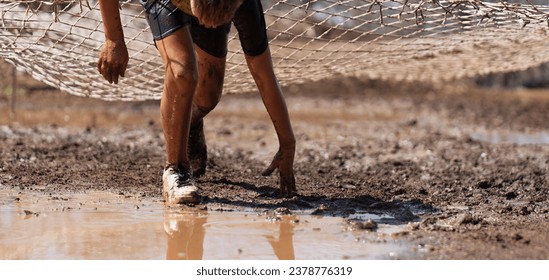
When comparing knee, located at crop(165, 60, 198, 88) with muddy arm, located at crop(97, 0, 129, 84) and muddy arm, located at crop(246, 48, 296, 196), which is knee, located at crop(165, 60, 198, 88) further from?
muddy arm, located at crop(246, 48, 296, 196)

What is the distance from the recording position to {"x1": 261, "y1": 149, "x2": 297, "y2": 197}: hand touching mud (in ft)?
14.8

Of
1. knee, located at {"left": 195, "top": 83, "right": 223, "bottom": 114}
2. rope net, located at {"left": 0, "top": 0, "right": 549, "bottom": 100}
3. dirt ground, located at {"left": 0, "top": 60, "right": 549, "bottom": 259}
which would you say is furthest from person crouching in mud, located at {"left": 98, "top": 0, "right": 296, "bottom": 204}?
rope net, located at {"left": 0, "top": 0, "right": 549, "bottom": 100}

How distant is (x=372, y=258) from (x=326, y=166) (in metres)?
2.83

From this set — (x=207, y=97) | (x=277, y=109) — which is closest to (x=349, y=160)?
(x=207, y=97)

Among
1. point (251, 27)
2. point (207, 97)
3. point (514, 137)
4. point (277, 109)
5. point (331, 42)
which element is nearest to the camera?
point (251, 27)

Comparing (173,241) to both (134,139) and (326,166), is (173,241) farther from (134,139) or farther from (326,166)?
(134,139)

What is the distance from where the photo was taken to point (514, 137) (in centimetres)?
870

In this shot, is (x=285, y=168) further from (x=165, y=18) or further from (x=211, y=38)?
(x=165, y=18)

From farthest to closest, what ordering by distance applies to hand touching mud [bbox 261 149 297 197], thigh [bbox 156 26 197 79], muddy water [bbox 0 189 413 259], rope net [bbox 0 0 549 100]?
1. rope net [bbox 0 0 549 100]
2. hand touching mud [bbox 261 149 297 197]
3. thigh [bbox 156 26 197 79]
4. muddy water [bbox 0 189 413 259]

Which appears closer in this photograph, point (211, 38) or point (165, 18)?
point (165, 18)

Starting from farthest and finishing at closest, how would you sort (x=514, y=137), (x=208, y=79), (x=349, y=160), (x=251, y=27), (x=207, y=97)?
(x=514, y=137)
(x=349, y=160)
(x=207, y=97)
(x=208, y=79)
(x=251, y=27)

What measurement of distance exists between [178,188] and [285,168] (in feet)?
1.86

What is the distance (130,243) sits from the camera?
11.5ft

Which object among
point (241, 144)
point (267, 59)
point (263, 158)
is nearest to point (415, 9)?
point (267, 59)
